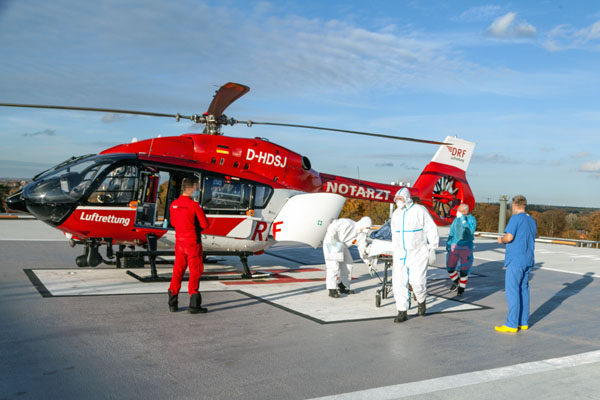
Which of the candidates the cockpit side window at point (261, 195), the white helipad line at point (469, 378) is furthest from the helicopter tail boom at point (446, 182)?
the white helipad line at point (469, 378)

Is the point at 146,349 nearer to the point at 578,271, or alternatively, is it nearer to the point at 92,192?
the point at 92,192

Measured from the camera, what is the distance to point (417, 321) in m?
7.23

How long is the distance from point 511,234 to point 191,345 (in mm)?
4444

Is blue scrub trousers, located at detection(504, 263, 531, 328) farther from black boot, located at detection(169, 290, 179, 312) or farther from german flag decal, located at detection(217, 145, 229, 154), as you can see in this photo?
german flag decal, located at detection(217, 145, 229, 154)

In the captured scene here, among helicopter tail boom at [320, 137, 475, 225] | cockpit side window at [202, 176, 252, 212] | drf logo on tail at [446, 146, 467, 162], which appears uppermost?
drf logo on tail at [446, 146, 467, 162]

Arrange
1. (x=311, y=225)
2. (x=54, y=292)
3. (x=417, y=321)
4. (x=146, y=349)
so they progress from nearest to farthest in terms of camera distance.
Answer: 1. (x=146, y=349)
2. (x=417, y=321)
3. (x=54, y=292)
4. (x=311, y=225)

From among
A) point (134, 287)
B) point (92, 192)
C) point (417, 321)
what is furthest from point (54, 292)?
point (417, 321)

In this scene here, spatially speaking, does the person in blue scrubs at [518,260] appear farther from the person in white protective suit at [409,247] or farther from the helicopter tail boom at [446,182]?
the helicopter tail boom at [446,182]

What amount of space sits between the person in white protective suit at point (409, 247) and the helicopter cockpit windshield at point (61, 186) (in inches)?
212

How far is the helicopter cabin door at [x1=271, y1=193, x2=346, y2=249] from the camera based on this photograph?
9.88 meters

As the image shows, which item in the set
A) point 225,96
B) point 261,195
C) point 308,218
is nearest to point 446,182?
point 308,218

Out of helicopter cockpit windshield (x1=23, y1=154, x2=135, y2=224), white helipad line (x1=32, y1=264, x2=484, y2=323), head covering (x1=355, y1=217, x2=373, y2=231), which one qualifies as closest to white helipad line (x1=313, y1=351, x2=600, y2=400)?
white helipad line (x1=32, y1=264, x2=484, y2=323)

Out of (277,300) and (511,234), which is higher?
(511,234)

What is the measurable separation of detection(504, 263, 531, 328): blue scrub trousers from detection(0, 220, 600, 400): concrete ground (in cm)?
30
